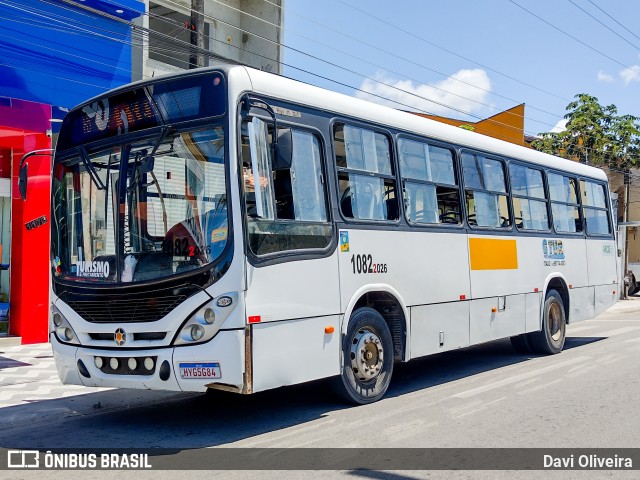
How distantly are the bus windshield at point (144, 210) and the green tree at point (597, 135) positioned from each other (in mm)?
26717

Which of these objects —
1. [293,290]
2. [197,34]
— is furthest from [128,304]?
[197,34]

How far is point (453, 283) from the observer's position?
916 centimetres

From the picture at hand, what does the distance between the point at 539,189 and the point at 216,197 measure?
7.19 m

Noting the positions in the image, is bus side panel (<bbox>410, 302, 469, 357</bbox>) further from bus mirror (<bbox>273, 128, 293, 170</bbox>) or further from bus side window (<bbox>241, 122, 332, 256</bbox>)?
bus mirror (<bbox>273, 128, 293, 170</bbox>)

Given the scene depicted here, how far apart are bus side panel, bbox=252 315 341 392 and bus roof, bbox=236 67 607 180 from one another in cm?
222

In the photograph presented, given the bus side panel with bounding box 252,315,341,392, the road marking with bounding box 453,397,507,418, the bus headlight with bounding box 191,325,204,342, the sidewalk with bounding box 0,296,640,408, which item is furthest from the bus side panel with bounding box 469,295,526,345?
the sidewalk with bounding box 0,296,640,408

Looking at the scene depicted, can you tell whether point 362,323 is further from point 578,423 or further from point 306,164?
point 578,423

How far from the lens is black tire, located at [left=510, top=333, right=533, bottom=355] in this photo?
1199 centimetres

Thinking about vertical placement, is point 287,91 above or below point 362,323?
above

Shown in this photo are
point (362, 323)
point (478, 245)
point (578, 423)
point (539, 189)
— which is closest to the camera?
point (578, 423)

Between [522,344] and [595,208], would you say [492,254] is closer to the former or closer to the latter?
[522,344]

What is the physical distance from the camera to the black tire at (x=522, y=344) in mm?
11992

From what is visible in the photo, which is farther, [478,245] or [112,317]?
[478,245]

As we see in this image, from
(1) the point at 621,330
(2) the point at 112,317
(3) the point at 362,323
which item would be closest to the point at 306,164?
(3) the point at 362,323
